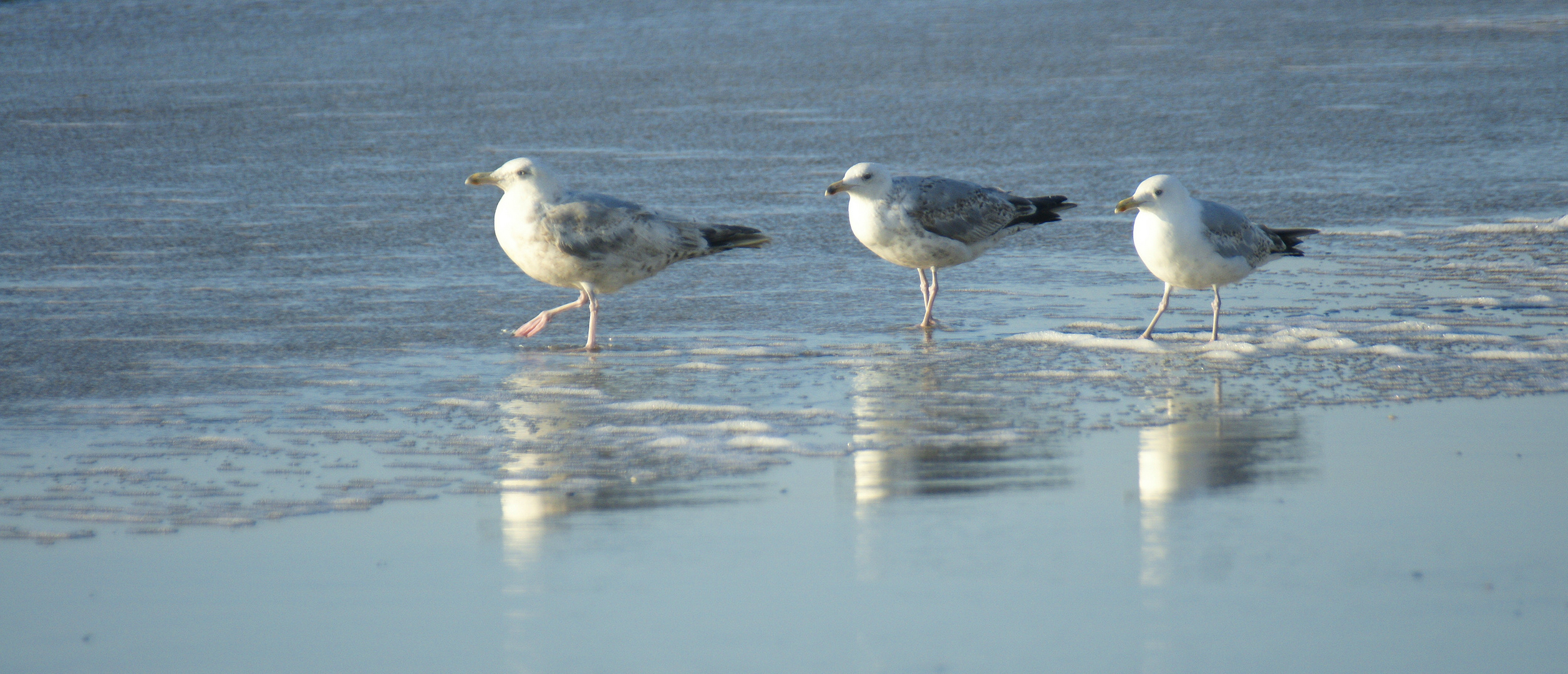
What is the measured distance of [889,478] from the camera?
488 centimetres

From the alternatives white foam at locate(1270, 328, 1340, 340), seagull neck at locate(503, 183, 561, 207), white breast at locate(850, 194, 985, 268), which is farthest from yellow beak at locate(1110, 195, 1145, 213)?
seagull neck at locate(503, 183, 561, 207)

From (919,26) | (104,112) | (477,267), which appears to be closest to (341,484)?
(477,267)

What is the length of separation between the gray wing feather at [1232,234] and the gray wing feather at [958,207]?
1.09m

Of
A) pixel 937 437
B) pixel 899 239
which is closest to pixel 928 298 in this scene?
pixel 899 239

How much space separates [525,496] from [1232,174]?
716 cm

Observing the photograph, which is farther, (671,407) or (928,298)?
(928,298)

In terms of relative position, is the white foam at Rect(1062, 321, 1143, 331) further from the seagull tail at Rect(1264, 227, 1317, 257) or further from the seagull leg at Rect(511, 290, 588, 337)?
the seagull leg at Rect(511, 290, 588, 337)

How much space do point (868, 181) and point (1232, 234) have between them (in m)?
1.72

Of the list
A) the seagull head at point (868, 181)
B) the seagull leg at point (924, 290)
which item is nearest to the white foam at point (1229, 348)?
the seagull leg at point (924, 290)

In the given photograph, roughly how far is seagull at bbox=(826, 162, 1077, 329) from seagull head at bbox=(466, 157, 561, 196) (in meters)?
1.29

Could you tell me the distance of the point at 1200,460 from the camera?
5.03 meters

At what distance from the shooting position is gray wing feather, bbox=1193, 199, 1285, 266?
7.17 metres

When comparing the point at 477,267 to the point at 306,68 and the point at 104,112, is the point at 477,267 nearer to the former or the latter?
the point at 104,112

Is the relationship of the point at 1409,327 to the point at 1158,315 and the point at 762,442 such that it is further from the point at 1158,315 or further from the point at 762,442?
the point at 762,442
